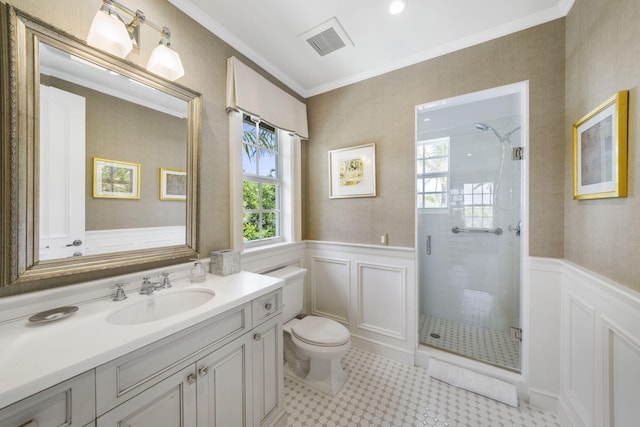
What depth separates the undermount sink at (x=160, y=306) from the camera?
3.42 feet

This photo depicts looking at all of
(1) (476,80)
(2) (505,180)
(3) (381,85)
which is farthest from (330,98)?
(2) (505,180)

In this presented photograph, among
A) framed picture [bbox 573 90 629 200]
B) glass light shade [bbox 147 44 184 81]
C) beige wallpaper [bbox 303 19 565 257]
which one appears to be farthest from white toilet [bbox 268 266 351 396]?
framed picture [bbox 573 90 629 200]

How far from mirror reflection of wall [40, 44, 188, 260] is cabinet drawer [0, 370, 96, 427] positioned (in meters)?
0.62

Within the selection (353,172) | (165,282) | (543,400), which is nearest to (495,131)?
(353,172)

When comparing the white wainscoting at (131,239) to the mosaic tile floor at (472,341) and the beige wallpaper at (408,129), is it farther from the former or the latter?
the mosaic tile floor at (472,341)

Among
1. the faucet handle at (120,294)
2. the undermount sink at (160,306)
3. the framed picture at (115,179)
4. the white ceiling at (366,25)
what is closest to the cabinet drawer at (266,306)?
the undermount sink at (160,306)

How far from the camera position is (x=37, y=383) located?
57cm

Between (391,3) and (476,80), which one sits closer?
(391,3)

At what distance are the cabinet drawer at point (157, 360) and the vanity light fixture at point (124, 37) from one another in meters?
1.27

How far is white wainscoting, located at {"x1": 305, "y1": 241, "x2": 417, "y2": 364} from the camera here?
196cm

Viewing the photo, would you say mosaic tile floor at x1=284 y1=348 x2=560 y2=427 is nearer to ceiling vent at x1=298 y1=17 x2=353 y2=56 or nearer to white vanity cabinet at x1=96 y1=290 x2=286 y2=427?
white vanity cabinet at x1=96 y1=290 x2=286 y2=427

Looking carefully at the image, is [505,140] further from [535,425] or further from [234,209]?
[234,209]

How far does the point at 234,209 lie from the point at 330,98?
149 centimetres

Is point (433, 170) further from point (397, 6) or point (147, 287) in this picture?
point (147, 287)
